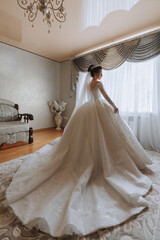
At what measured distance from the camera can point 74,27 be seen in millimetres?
2488

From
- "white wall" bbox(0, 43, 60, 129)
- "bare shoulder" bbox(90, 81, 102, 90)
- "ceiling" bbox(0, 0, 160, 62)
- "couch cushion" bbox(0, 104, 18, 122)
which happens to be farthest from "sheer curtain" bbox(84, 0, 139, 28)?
"couch cushion" bbox(0, 104, 18, 122)

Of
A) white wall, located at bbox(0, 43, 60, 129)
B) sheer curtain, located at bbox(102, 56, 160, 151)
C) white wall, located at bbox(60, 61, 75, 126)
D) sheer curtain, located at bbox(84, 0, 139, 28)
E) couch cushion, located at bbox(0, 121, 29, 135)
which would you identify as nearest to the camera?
sheer curtain, located at bbox(84, 0, 139, 28)

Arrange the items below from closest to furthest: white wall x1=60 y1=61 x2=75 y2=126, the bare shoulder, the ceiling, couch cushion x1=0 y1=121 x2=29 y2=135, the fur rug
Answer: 1. the fur rug
2. the bare shoulder
3. the ceiling
4. couch cushion x1=0 y1=121 x2=29 y2=135
5. white wall x1=60 y1=61 x2=75 y2=126

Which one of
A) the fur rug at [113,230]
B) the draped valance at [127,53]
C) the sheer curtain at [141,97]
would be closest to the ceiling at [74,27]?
the draped valance at [127,53]

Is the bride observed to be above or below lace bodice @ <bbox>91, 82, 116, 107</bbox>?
below

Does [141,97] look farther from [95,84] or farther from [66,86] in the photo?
[66,86]

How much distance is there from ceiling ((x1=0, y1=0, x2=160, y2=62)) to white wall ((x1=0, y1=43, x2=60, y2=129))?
365 millimetres

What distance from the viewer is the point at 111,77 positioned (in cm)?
315

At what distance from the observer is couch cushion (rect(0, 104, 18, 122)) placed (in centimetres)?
289

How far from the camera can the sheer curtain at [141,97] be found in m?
2.50

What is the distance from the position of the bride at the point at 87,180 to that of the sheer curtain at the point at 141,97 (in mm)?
1294

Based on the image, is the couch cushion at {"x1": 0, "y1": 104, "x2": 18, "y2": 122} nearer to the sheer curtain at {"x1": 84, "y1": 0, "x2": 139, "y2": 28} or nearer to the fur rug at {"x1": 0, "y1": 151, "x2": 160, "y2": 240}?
the fur rug at {"x1": 0, "y1": 151, "x2": 160, "y2": 240}

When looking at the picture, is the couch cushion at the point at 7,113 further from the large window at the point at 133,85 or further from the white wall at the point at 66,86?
the large window at the point at 133,85

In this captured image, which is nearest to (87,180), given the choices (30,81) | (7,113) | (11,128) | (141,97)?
(11,128)
